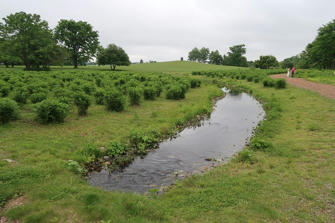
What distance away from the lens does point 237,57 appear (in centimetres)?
12106

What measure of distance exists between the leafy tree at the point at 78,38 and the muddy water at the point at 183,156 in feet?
194

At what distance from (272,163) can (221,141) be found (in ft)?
11.8

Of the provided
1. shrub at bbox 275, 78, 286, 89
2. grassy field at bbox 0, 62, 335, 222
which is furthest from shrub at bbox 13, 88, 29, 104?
shrub at bbox 275, 78, 286, 89

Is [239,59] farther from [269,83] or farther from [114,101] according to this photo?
[114,101]

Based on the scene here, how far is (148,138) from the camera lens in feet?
31.8

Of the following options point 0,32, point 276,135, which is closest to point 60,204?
point 276,135

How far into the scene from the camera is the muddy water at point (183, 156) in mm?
6537


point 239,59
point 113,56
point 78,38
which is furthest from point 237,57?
point 78,38

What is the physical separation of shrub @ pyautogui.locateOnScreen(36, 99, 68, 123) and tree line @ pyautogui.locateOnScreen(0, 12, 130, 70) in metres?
47.4

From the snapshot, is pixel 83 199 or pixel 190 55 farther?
pixel 190 55

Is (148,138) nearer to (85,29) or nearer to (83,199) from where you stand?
(83,199)

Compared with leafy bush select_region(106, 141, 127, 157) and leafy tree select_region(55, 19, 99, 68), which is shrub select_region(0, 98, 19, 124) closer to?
leafy bush select_region(106, 141, 127, 157)

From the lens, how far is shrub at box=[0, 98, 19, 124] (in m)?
9.01

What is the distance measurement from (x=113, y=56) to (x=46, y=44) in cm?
1780
